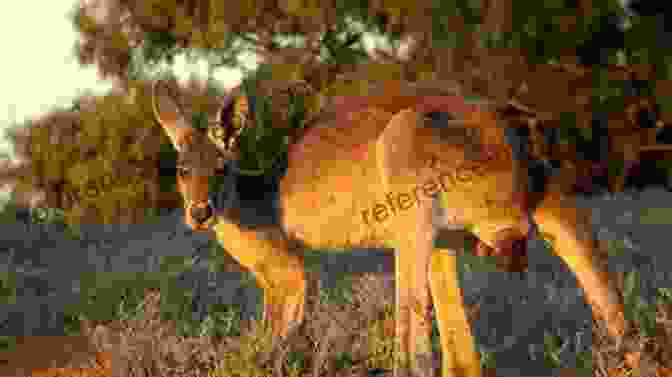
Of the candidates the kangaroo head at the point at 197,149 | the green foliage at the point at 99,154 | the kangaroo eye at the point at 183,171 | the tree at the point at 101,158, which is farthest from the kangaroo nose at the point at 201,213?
the green foliage at the point at 99,154

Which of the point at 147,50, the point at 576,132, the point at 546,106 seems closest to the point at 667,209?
the point at 546,106

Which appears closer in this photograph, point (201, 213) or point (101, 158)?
point (201, 213)

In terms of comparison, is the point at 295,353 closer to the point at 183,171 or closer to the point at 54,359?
the point at 183,171

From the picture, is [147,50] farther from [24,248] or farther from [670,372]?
[670,372]

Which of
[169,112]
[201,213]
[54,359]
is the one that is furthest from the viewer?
[54,359]

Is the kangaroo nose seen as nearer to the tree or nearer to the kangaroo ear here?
the kangaroo ear

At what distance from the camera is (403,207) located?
3727 mm

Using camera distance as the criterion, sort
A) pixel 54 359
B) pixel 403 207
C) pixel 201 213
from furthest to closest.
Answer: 1. pixel 54 359
2. pixel 201 213
3. pixel 403 207

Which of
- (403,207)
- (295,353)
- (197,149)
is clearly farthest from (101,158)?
(403,207)

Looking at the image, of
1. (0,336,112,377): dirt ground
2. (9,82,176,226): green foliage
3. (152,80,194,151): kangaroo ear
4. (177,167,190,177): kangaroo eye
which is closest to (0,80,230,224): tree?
(9,82,176,226): green foliage

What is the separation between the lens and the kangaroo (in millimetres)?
3689

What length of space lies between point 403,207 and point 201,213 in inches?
38.5

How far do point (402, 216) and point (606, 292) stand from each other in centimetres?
95

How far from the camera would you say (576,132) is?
1483cm
